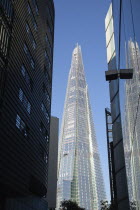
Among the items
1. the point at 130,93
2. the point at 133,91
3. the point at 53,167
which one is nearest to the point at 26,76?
the point at 130,93

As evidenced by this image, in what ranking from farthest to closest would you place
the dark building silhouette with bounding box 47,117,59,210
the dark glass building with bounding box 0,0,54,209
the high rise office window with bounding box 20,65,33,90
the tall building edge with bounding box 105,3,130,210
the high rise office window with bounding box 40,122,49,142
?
1. the dark building silhouette with bounding box 47,117,59,210
2. the high rise office window with bounding box 40,122,49,142
3. the high rise office window with bounding box 20,65,33,90
4. the dark glass building with bounding box 0,0,54,209
5. the tall building edge with bounding box 105,3,130,210

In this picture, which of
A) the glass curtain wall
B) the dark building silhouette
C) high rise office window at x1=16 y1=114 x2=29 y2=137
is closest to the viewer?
the glass curtain wall

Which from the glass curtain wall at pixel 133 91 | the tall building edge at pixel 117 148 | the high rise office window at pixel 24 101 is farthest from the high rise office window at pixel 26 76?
the glass curtain wall at pixel 133 91

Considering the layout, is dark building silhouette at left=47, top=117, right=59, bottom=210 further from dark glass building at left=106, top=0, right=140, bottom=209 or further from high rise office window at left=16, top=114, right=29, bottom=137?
dark glass building at left=106, top=0, right=140, bottom=209

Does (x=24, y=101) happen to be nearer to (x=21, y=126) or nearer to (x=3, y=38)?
(x=21, y=126)

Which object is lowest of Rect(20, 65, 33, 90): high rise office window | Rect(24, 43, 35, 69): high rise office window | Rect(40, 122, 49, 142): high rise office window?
Rect(40, 122, 49, 142): high rise office window

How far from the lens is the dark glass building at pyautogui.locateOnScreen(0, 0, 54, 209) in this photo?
19406 mm

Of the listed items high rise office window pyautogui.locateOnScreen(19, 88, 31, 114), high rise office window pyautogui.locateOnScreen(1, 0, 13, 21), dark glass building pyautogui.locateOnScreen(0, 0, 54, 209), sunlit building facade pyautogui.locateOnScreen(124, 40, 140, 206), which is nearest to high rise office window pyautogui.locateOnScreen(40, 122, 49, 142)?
dark glass building pyautogui.locateOnScreen(0, 0, 54, 209)

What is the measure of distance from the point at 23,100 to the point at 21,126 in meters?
2.43

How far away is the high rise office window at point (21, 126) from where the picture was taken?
2195cm

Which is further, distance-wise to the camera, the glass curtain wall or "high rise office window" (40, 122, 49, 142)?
"high rise office window" (40, 122, 49, 142)

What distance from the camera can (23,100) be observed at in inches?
939

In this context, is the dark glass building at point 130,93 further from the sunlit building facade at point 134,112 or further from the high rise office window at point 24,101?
the high rise office window at point 24,101

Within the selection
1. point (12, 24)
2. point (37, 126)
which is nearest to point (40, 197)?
point (37, 126)
